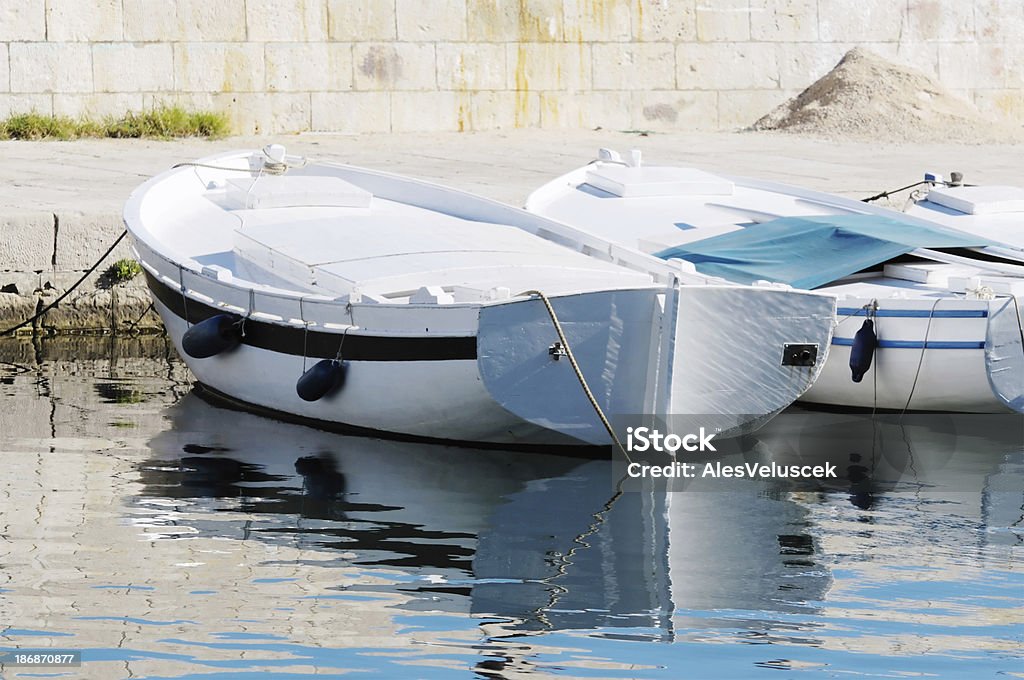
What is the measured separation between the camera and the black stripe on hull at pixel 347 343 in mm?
8328

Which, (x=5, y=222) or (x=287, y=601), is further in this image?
(x=5, y=222)

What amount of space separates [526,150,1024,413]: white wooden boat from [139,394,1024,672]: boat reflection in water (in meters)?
0.29

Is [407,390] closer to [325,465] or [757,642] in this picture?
[325,465]

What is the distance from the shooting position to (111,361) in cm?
1152

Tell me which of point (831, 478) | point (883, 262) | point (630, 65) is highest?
point (630, 65)

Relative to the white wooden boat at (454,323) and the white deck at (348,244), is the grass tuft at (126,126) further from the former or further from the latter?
the white wooden boat at (454,323)

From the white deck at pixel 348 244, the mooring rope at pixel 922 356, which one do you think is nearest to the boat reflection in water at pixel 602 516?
the mooring rope at pixel 922 356

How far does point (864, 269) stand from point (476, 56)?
9500mm

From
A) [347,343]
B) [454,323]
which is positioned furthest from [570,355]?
[347,343]

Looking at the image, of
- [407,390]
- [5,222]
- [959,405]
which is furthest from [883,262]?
[5,222]

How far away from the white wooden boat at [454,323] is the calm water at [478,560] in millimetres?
308

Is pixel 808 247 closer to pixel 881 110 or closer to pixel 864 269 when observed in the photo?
pixel 864 269

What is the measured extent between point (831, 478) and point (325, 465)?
2.42 metres

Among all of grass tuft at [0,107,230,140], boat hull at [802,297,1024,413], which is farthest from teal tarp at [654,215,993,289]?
grass tuft at [0,107,230,140]
